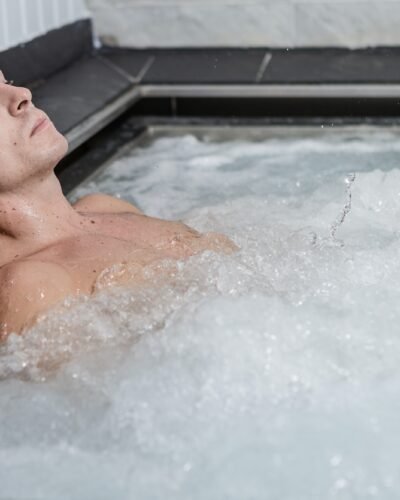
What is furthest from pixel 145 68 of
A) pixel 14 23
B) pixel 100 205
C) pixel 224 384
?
pixel 224 384

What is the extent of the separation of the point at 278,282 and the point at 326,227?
55cm

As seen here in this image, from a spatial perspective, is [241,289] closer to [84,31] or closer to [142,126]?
[142,126]

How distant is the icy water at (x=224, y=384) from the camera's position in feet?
5.50

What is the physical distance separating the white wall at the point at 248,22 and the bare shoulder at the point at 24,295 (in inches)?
100

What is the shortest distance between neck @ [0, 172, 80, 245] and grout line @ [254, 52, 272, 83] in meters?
1.81

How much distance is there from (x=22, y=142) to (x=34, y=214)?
164mm

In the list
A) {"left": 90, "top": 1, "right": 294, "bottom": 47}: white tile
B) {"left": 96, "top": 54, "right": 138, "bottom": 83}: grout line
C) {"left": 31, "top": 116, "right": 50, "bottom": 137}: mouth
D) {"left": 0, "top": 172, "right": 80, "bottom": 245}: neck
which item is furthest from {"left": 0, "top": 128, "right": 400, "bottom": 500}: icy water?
{"left": 90, "top": 1, "right": 294, "bottom": 47}: white tile

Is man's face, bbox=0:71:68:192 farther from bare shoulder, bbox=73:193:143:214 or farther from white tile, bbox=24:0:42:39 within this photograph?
white tile, bbox=24:0:42:39

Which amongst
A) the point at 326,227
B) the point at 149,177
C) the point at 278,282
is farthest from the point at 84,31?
the point at 278,282

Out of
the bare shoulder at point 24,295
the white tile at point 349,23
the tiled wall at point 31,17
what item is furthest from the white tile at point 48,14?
the bare shoulder at point 24,295

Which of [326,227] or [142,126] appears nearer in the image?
[326,227]

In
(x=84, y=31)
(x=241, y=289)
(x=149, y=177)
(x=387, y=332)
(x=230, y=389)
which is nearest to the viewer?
(x=230, y=389)

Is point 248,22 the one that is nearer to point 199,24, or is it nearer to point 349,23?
point 199,24

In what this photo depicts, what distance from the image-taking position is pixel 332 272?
2.23 meters
